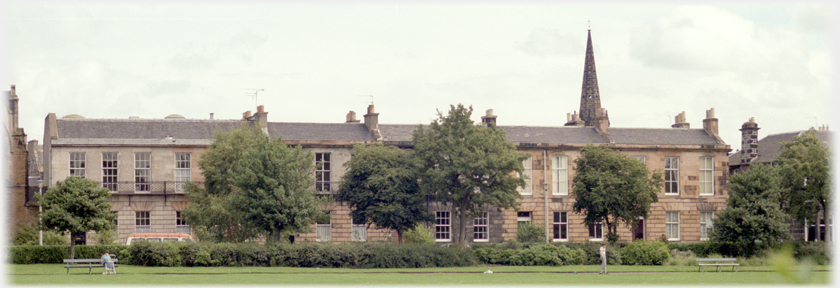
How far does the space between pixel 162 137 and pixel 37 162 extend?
2354 centimetres

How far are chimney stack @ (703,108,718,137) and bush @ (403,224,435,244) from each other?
21.3 metres

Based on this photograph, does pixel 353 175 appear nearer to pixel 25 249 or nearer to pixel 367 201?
pixel 367 201

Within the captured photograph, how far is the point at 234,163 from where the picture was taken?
4034cm

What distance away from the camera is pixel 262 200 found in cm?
3569

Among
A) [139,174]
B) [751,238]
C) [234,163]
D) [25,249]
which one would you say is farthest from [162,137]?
[751,238]

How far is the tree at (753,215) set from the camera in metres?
40.1

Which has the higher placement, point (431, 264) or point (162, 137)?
point (162, 137)

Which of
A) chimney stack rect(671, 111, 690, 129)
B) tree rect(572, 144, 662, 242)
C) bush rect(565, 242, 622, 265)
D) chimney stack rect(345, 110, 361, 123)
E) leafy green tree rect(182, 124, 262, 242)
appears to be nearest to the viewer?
bush rect(565, 242, 622, 265)

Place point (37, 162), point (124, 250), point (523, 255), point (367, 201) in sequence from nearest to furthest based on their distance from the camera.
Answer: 1. point (124, 250)
2. point (523, 255)
3. point (367, 201)
4. point (37, 162)

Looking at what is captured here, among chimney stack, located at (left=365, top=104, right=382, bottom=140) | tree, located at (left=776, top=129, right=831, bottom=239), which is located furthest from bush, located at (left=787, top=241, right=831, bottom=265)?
chimney stack, located at (left=365, top=104, right=382, bottom=140)

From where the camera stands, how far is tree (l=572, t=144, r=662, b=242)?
142 ft

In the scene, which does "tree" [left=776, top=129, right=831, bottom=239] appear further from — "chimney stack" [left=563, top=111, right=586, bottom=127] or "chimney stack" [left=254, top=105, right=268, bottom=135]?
"chimney stack" [left=254, top=105, right=268, bottom=135]

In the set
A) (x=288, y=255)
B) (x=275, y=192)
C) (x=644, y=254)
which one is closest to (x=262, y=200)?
(x=275, y=192)

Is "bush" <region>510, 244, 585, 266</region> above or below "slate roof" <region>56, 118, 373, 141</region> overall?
below
